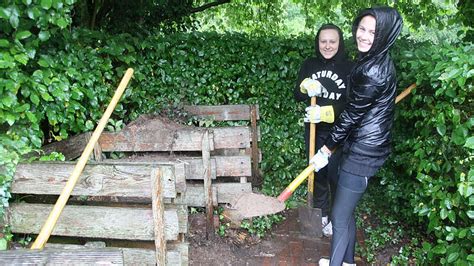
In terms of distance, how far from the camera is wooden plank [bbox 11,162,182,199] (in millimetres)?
2682

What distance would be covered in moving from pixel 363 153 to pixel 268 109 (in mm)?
2363

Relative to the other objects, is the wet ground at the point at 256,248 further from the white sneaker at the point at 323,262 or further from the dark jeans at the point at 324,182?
the dark jeans at the point at 324,182

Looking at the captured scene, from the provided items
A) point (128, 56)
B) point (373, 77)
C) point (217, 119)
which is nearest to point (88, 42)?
point (128, 56)

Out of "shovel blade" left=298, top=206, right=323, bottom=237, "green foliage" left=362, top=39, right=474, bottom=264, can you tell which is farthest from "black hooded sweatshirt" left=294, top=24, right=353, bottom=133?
"shovel blade" left=298, top=206, right=323, bottom=237

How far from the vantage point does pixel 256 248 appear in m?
4.14

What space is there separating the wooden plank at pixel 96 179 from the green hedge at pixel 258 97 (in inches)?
5.6

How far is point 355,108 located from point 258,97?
2356mm

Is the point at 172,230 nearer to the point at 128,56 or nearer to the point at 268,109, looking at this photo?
the point at 128,56

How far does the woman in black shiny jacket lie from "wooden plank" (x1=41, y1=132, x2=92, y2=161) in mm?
2305

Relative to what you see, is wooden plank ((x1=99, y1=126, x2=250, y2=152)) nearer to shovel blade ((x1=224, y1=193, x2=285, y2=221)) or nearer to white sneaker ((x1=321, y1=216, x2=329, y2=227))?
shovel blade ((x1=224, y1=193, x2=285, y2=221))

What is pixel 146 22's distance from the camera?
7.13 metres

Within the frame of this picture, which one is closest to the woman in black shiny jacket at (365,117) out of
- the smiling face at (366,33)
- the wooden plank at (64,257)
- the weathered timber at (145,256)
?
the smiling face at (366,33)

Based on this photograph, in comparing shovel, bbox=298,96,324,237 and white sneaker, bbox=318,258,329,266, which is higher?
shovel, bbox=298,96,324,237

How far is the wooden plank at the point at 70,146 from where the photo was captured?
3.44m
